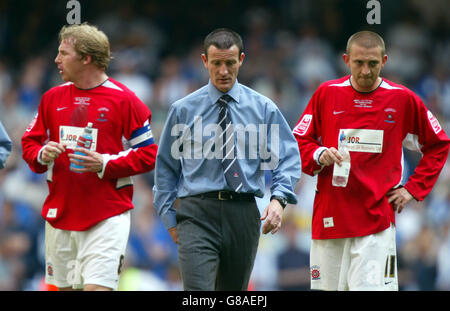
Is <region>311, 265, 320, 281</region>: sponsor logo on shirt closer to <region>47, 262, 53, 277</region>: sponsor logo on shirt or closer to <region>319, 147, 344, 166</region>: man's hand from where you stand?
<region>319, 147, 344, 166</region>: man's hand

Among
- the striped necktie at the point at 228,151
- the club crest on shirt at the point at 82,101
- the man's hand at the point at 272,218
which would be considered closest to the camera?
the man's hand at the point at 272,218

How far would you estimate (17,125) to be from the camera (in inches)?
533

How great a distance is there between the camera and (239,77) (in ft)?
48.6

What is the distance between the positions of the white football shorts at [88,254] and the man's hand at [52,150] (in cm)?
64

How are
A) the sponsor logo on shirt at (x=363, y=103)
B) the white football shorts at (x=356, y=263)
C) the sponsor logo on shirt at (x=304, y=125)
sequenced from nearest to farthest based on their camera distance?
the white football shorts at (x=356, y=263), the sponsor logo on shirt at (x=363, y=103), the sponsor logo on shirt at (x=304, y=125)

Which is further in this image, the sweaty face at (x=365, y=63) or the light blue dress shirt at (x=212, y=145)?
the sweaty face at (x=365, y=63)

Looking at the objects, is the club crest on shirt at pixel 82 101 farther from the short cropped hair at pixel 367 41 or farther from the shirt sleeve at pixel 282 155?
the short cropped hair at pixel 367 41

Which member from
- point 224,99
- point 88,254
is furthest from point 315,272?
point 88,254

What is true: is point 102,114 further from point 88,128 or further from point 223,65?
point 223,65

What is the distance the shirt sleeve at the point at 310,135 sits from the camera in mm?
7359

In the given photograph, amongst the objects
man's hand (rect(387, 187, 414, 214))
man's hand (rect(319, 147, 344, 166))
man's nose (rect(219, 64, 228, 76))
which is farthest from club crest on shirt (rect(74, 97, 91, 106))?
man's hand (rect(387, 187, 414, 214))

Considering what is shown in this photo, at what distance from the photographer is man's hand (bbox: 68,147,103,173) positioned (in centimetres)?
712

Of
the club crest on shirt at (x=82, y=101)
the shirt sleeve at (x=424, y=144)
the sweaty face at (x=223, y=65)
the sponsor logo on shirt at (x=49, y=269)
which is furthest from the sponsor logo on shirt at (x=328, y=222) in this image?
the sponsor logo on shirt at (x=49, y=269)

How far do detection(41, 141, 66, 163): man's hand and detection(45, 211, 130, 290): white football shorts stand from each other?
2.11ft
